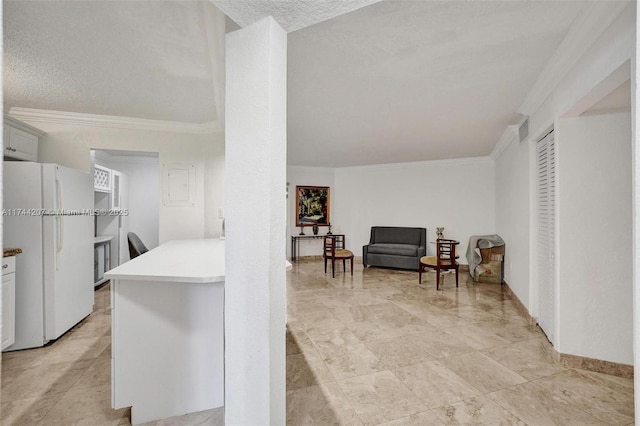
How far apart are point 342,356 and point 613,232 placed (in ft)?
7.45

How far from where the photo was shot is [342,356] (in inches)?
106

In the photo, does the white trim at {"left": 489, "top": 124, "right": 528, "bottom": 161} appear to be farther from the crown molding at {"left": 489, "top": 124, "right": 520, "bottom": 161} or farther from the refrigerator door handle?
the refrigerator door handle

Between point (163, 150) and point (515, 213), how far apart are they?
14.8 feet

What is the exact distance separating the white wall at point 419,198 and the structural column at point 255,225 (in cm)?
570

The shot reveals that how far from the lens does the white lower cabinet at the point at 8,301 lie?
104 inches

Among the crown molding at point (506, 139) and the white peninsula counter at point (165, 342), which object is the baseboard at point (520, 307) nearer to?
the crown molding at point (506, 139)

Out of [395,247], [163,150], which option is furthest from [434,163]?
[163,150]

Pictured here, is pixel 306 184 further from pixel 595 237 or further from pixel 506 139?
pixel 595 237

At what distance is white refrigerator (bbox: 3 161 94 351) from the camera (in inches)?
111

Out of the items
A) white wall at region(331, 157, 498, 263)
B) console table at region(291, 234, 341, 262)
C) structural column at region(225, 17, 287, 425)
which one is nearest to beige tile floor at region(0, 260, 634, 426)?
structural column at region(225, 17, 287, 425)

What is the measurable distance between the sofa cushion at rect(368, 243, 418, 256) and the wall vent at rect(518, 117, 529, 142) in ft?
9.79

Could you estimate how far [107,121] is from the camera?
3.68 m

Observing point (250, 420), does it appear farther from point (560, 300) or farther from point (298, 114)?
point (298, 114)

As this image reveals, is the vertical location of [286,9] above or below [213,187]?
above
